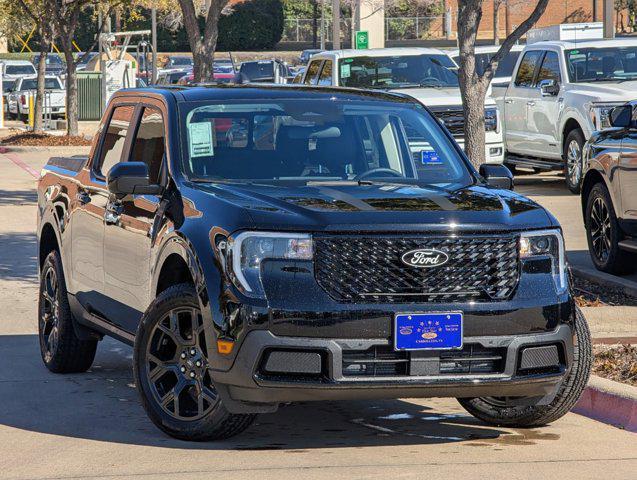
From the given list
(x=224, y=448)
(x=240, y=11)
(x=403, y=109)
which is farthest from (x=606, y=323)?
(x=240, y=11)

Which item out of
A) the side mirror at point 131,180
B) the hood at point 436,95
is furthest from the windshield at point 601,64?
the side mirror at point 131,180

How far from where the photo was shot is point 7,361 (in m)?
9.13

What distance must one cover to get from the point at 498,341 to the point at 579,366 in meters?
0.79

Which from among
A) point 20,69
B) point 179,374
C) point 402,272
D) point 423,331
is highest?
point 20,69

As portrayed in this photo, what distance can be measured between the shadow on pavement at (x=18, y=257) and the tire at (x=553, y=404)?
6558 millimetres

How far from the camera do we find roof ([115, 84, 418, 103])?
7590mm

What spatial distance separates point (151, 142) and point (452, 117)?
12.2 meters

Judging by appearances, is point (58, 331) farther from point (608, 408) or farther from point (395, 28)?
point (395, 28)

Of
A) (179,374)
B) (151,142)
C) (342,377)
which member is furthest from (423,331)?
(151,142)

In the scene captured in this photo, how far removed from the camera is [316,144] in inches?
295

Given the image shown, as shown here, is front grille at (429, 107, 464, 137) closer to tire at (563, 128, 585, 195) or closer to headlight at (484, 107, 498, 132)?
headlight at (484, 107, 498, 132)

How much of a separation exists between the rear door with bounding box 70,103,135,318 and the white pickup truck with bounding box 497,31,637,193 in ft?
36.3

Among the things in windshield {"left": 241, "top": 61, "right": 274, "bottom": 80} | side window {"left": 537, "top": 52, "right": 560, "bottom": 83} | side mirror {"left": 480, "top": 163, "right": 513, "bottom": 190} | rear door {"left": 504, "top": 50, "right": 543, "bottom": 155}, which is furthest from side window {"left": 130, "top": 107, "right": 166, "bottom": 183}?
windshield {"left": 241, "top": 61, "right": 274, "bottom": 80}

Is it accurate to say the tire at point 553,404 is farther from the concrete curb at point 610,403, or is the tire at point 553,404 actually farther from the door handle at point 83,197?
the door handle at point 83,197
